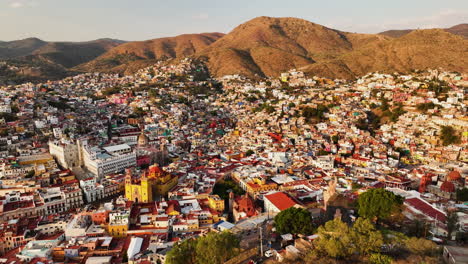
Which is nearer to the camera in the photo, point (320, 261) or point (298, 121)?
point (320, 261)

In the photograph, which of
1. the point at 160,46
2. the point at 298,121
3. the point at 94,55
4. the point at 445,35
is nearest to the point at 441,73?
the point at 445,35

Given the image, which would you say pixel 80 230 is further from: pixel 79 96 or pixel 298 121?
pixel 79 96

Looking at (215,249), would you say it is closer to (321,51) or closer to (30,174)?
(30,174)

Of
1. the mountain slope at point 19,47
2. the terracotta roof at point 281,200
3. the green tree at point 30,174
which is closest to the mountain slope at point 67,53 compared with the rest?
the mountain slope at point 19,47

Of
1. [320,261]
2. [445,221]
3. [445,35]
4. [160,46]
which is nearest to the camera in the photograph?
[320,261]

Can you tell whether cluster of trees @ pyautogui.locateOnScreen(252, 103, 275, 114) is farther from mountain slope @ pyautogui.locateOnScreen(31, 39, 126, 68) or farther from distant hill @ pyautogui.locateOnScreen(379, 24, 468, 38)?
distant hill @ pyautogui.locateOnScreen(379, 24, 468, 38)

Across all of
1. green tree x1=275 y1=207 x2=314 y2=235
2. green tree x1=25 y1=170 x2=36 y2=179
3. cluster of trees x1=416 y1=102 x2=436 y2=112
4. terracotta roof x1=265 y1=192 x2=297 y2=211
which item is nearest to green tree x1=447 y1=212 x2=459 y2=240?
green tree x1=275 y1=207 x2=314 y2=235

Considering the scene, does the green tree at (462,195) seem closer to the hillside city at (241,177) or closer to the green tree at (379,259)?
the hillside city at (241,177)
